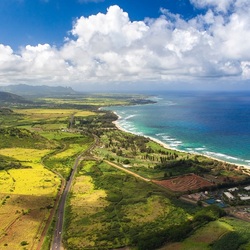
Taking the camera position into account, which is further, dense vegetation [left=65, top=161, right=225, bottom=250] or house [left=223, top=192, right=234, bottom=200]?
house [left=223, top=192, right=234, bottom=200]

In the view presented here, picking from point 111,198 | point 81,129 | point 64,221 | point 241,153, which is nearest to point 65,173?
point 111,198

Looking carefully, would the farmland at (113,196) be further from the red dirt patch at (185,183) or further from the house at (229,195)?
the house at (229,195)

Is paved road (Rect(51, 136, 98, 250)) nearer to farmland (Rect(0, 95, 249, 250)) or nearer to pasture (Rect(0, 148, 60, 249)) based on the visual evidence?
farmland (Rect(0, 95, 249, 250))

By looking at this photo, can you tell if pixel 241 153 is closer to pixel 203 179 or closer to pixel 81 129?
pixel 203 179

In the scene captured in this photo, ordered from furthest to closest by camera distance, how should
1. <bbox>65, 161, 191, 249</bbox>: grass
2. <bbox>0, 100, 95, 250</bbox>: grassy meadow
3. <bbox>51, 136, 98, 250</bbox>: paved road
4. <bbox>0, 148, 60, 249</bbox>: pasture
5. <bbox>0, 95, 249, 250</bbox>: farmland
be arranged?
<bbox>0, 100, 95, 250</bbox>: grassy meadow, <bbox>0, 148, 60, 249</bbox>: pasture, <bbox>65, 161, 191, 249</bbox>: grass, <bbox>0, 95, 249, 250</bbox>: farmland, <bbox>51, 136, 98, 250</bbox>: paved road

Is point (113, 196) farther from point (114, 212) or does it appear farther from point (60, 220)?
point (60, 220)

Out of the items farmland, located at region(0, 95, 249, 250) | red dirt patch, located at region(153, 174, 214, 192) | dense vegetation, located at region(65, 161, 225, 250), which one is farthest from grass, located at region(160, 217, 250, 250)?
red dirt patch, located at region(153, 174, 214, 192)

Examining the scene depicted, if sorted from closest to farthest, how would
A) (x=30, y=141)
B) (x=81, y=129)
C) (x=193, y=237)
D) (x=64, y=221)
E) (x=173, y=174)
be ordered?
(x=193, y=237), (x=64, y=221), (x=173, y=174), (x=30, y=141), (x=81, y=129)

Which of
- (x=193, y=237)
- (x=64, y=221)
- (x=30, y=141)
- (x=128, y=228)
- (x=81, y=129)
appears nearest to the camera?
(x=193, y=237)

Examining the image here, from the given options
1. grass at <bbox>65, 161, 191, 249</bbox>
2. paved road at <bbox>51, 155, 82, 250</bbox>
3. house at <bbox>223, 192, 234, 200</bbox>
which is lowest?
paved road at <bbox>51, 155, 82, 250</bbox>
